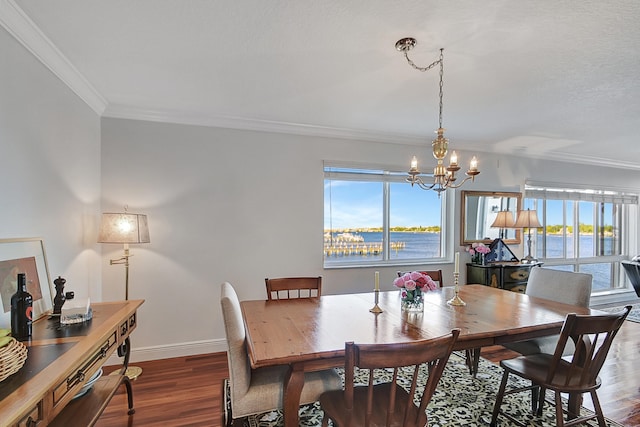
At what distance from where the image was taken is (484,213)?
4641mm

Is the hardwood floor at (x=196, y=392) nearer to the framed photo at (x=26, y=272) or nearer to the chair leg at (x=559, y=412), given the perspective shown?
the chair leg at (x=559, y=412)

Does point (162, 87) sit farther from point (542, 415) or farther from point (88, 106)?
point (542, 415)

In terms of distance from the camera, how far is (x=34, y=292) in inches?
73.3

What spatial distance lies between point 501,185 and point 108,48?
16.3ft

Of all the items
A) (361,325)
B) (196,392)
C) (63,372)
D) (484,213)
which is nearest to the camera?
(63,372)

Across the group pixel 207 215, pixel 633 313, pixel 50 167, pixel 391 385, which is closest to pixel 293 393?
pixel 391 385

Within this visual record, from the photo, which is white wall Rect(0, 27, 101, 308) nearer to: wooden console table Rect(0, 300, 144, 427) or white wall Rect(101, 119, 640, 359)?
white wall Rect(101, 119, 640, 359)

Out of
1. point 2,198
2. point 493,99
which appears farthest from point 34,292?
point 493,99

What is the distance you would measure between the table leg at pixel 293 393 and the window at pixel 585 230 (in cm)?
512

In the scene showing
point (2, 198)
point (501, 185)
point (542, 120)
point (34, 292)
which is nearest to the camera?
point (2, 198)

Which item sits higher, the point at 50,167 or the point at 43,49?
the point at 43,49

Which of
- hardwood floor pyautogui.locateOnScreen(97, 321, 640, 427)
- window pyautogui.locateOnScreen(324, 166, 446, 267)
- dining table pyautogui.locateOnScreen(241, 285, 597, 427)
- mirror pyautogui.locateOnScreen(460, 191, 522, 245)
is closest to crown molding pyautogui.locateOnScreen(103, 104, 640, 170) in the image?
window pyautogui.locateOnScreen(324, 166, 446, 267)

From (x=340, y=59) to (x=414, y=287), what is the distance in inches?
64.2

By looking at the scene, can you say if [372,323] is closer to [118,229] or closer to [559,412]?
[559,412]
